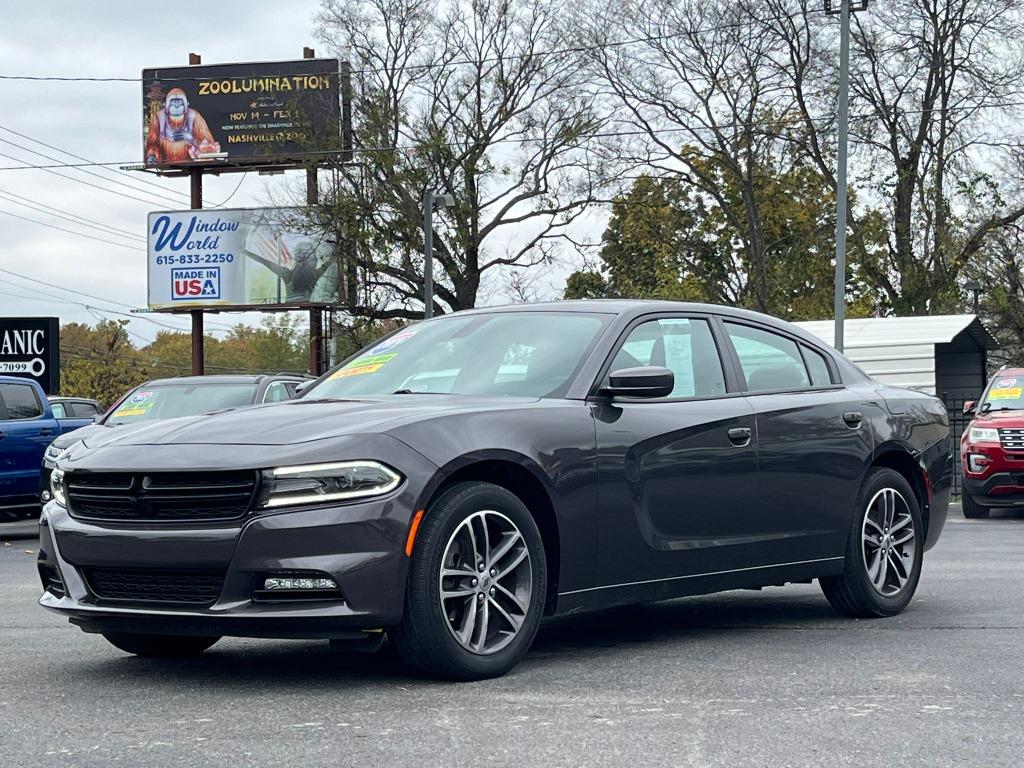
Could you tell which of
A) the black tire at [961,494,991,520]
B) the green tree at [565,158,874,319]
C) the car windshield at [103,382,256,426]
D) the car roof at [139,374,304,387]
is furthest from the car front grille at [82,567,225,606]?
the green tree at [565,158,874,319]

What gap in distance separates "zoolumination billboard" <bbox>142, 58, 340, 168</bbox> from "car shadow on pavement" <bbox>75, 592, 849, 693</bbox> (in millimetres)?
38737

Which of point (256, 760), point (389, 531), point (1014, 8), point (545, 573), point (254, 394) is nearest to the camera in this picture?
point (256, 760)

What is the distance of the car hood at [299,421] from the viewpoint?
5.59m

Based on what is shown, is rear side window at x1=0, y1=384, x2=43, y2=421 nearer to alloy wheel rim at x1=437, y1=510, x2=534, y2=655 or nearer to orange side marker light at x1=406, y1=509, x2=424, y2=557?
alloy wheel rim at x1=437, y1=510, x2=534, y2=655

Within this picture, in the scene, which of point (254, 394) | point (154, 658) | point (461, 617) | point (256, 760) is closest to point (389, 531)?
point (461, 617)

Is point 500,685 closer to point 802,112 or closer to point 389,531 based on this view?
point 389,531

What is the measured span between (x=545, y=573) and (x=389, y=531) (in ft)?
2.57

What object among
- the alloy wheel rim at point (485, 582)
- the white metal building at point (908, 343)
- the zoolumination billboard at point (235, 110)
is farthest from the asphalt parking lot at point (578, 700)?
the zoolumination billboard at point (235, 110)

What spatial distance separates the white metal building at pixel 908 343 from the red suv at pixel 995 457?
5508mm

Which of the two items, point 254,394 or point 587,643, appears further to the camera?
point 254,394

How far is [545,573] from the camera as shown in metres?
5.92

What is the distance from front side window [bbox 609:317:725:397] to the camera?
22.5ft

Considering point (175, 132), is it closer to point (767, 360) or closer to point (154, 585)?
point (767, 360)

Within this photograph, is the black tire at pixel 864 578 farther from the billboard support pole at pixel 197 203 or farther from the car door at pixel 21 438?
the billboard support pole at pixel 197 203
